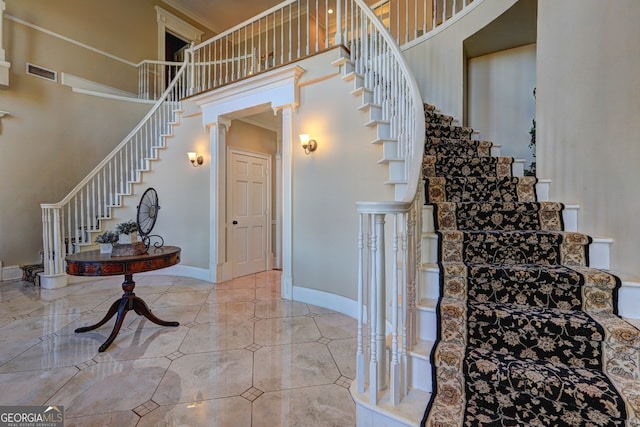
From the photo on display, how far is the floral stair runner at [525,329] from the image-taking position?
1.26 m

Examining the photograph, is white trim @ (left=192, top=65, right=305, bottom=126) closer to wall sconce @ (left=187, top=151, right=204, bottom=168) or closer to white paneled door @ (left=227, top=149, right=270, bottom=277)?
wall sconce @ (left=187, top=151, right=204, bottom=168)

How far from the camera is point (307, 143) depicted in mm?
3438

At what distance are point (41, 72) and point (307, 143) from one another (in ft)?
15.9

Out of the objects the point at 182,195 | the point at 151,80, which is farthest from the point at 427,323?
the point at 151,80

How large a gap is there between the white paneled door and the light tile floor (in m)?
1.31

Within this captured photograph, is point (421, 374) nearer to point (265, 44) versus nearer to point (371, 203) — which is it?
point (371, 203)

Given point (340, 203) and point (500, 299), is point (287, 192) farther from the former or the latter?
point (500, 299)

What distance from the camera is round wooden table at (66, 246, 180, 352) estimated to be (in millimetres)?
2277

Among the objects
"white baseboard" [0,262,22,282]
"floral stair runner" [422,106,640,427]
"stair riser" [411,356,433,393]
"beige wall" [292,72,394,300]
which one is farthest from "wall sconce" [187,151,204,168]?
"stair riser" [411,356,433,393]

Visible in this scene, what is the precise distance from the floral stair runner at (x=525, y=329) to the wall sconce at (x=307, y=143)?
5.34 feet

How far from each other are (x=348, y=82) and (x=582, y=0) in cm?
194

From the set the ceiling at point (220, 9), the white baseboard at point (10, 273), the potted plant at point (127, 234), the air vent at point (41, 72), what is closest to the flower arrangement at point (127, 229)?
the potted plant at point (127, 234)

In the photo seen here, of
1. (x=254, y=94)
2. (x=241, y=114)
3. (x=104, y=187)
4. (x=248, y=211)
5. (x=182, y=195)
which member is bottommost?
(x=248, y=211)

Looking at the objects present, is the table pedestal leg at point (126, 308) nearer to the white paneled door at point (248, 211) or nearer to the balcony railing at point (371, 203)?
the white paneled door at point (248, 211)
